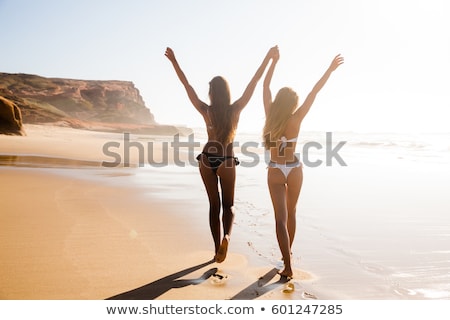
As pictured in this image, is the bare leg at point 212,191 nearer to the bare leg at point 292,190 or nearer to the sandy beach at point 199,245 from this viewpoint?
the sandy beach at point 199,245

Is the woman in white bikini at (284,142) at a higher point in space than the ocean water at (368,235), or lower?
higher

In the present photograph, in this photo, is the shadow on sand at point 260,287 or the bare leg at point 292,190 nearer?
the shadow on sand at point 260,287

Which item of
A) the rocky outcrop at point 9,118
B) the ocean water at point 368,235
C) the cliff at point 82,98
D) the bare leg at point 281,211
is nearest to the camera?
the ocean water at point 368,235

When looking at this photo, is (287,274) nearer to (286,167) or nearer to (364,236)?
(286,167)

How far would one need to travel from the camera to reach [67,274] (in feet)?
12.2

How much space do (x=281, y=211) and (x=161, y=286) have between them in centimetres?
139

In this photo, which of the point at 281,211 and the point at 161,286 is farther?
the point at 281,211

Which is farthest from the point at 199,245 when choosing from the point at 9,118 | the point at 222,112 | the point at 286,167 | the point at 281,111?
the point at 9,118

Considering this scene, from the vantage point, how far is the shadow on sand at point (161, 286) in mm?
3357

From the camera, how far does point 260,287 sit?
364 cm

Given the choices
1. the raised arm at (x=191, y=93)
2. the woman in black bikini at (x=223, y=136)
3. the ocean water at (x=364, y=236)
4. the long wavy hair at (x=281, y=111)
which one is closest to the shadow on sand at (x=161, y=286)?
the woman in black bikini at (x=223, y=136)

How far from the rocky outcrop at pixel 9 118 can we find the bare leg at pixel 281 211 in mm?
23515

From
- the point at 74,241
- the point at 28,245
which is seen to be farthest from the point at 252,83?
the point at 28,245
